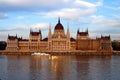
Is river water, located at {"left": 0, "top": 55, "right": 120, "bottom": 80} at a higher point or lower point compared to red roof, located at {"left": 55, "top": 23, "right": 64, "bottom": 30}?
lower

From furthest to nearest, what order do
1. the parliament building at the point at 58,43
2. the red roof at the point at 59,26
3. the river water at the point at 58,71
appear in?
the red roof at the point at 59,26
the parliament building at the point at 58,43
the river water at the point at 58,71

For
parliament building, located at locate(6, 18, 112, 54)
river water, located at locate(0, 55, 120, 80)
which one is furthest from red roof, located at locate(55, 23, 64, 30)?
river water, located at locate(0, 55, 120, 80)

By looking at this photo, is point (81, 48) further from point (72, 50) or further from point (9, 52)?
point (9, 52)

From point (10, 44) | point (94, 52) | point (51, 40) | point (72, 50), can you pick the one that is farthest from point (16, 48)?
point (94, 52)

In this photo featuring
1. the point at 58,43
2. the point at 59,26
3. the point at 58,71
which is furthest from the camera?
the point at 59,26

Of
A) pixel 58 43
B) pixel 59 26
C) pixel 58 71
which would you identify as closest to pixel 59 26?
pixel 59 26

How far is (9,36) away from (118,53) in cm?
4620

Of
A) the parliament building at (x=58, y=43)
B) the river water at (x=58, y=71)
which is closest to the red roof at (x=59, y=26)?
the parliament building at (x=58, y=43)

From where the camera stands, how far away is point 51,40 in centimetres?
13325

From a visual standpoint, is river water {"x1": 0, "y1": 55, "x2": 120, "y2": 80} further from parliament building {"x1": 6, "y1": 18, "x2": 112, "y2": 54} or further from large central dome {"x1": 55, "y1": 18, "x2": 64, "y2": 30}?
large central dome {"x1": 55, "y1": 18, "x2": 64, "y2": 30}

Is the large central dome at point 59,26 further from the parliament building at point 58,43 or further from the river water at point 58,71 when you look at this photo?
the river water at point 58,71

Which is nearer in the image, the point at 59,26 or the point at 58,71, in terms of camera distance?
the point at 58,71

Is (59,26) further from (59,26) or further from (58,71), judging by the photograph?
(58,71)

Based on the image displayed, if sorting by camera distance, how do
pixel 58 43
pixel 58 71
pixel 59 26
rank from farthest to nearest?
pixel 59 26
pixel 58 43
pixel 58 71
